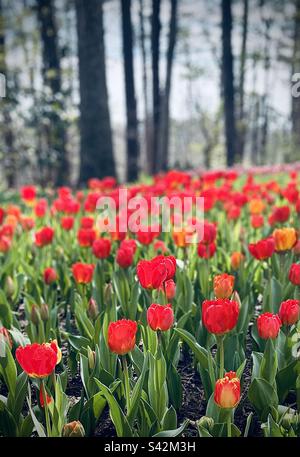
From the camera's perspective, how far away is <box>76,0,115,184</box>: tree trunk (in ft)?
26.5

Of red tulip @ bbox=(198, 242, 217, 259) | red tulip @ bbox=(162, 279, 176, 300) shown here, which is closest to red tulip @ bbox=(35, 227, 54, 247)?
red tulip @ bbox=(198, 242, 217, 259)

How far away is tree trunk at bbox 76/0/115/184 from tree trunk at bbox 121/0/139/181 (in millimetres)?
3238

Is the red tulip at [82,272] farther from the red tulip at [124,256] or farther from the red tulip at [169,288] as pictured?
the red tulip at [169,288]

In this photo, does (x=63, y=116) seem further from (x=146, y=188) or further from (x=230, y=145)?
(x=230, y=145)

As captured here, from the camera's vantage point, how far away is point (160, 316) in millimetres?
1466

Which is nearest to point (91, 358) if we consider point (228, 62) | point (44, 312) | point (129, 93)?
point (44, 312)

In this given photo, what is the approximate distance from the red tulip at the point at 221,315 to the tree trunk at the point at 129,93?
10.4 metres

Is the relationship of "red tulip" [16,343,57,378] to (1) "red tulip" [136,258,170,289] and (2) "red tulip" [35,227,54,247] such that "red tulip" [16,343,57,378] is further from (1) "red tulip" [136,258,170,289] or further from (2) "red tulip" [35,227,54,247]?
(2) "red tulip" [35,227,54,247]

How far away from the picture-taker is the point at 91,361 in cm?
156

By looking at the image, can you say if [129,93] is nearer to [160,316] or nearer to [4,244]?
[4,244]

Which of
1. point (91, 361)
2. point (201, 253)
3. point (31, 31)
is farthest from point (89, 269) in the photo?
point (31, 31)

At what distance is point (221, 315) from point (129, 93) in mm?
10768

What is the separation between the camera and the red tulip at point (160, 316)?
1.46 metres
